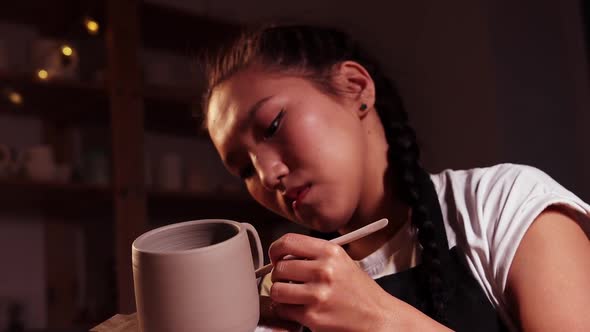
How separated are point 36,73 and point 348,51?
1.56 m

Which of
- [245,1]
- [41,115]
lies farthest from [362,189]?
[245,1]

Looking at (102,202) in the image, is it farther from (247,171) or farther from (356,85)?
(356,85)

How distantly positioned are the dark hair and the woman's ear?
0.02m

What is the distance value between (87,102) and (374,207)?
5.54ft

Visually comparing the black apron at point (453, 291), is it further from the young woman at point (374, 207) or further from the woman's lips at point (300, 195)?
the woman's lips at point (300, 195)

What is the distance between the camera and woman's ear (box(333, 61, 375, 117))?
1.02m

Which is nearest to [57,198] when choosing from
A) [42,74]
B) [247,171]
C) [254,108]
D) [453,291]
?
[42,74]

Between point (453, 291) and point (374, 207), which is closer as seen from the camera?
point (453, 291)

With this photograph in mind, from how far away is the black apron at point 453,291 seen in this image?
2.51ft

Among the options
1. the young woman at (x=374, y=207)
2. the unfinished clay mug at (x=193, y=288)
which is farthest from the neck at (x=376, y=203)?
the unfinished clay mug at (x=193, y=288)

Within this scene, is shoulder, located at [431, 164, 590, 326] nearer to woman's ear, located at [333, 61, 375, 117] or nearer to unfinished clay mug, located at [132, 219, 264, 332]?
woman's ear, located at [333, 61, 375, 117]

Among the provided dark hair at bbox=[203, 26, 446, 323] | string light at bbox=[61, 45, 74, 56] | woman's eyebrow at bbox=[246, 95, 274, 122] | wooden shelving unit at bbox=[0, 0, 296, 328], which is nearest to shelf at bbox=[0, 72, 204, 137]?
wooden shelving unit at bbox=[0, 0, 296, 328]

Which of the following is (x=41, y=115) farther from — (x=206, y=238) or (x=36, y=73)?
(x=206, y=238)

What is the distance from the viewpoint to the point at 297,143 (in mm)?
870
